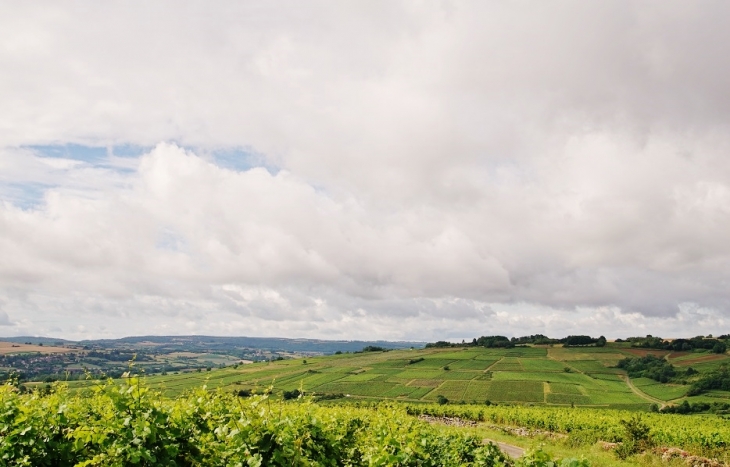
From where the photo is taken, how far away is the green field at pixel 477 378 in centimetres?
10625

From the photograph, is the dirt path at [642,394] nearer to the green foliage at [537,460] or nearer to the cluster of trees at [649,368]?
the cluster of trees at [649,368]

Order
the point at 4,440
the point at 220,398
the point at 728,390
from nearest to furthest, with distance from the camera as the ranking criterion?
the point at 4,440 → the point at 220,398 → the point at 728,390

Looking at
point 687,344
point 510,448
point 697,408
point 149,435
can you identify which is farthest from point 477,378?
point 149,435

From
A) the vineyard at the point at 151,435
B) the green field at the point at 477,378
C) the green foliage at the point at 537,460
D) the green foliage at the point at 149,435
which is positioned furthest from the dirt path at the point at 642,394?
the green foliage at the point at 149,435

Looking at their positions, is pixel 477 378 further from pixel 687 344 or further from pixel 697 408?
pixel 687 344

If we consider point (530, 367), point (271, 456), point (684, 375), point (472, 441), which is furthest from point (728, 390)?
point (271, 456)

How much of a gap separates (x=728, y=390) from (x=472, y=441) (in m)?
123

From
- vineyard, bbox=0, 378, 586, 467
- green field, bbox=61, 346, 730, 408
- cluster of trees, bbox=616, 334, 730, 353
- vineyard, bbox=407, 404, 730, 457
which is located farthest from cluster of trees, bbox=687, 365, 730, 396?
vineyard, bbox=0, 378, 586, 467

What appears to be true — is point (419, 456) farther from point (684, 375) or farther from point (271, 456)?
point (684, 375)

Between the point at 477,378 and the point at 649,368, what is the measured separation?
51.8 m

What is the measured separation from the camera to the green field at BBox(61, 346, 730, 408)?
349ft

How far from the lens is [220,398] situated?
37.9 ft

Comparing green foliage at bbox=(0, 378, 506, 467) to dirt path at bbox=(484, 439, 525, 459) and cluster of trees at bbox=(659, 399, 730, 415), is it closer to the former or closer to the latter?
dirt path at bbox=(484, 439, 525, 459)

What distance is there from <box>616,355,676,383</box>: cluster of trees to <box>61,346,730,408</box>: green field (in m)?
3.05
